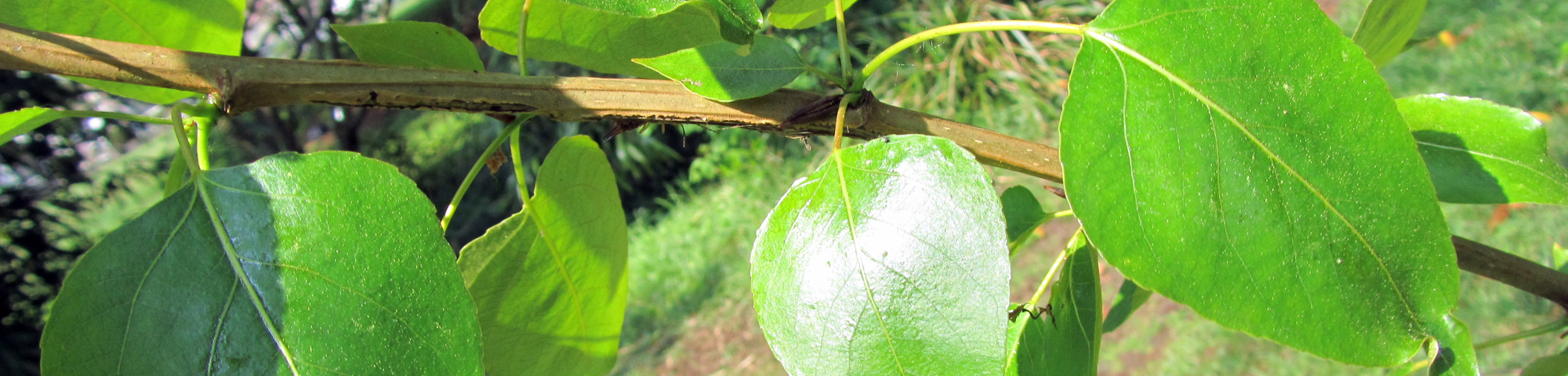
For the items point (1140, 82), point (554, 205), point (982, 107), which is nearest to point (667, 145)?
point (982, 107)

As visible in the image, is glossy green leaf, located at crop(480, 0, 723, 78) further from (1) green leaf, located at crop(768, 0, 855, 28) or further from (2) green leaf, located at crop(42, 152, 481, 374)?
(2) green leaf, located at crop(42, 152, 481, 374)

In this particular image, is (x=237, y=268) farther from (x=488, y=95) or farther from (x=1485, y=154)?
(x=1485, y=154)

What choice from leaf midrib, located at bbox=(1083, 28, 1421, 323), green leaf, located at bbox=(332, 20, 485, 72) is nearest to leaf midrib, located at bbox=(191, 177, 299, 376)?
green leaf, located at bbox=(332, 20, 485, 72)

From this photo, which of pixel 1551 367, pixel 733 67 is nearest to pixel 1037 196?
pixel 1551 367

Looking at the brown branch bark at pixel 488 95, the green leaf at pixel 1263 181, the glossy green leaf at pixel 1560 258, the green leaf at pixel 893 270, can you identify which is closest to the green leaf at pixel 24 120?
the brown branch bark at pixel 488 95

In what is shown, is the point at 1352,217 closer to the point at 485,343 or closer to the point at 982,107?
the point at 485,343

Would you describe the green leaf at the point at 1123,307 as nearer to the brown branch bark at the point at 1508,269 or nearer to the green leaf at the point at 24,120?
the brown branch bark at the point at 1508,269
